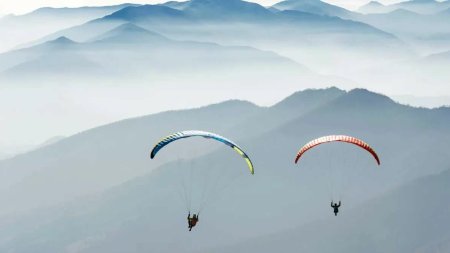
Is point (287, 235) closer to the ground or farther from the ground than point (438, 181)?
closer to the ground

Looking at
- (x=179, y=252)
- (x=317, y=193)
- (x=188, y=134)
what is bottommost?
(x=179, y=252)

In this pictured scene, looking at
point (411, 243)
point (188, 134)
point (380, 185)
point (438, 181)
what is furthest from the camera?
point (380, 185)

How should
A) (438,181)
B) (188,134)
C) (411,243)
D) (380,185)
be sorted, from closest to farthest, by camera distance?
(188,134) → (411,243) → (438,181) → (380,185)

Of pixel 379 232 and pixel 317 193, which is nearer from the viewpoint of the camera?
pixel 379 232

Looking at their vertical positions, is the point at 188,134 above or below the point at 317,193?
above

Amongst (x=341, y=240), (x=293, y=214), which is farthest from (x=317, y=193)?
(x=341, y=240)

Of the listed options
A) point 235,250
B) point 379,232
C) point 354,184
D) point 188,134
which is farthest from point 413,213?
point 188,134

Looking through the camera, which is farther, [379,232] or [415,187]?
[415,187]

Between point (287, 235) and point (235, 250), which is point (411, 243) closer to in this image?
point (287, 235)

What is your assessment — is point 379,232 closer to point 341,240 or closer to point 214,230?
point 341,240
